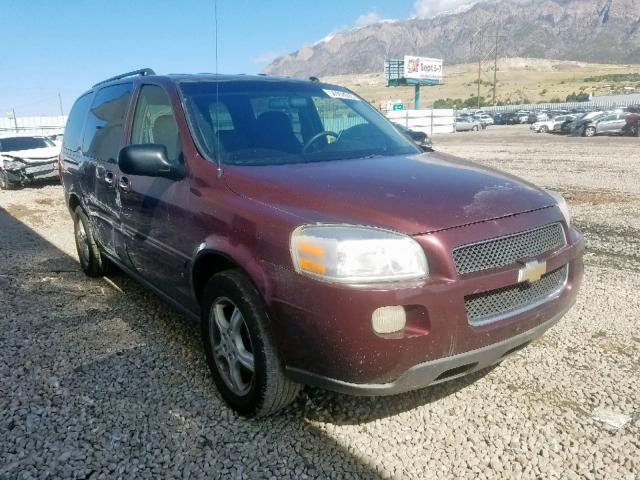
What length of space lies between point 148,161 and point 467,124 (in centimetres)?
4470

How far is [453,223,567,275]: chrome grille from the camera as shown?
225 cm

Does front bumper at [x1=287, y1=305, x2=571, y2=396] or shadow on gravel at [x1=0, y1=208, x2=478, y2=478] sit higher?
front bumper at [x1=287, y1=305, x2=571, y2=396]

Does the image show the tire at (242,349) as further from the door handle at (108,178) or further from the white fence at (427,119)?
the white fence at (427,119)

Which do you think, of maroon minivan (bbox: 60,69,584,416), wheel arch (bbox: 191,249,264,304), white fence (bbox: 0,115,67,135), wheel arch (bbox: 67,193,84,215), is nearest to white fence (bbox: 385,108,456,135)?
white fence (bbox: 0,115,67,135)

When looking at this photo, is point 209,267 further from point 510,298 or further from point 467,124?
point 467,124

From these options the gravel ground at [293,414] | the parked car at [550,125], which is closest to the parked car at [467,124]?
the parked car at [550,125]

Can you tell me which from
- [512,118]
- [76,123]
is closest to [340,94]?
[76,123]

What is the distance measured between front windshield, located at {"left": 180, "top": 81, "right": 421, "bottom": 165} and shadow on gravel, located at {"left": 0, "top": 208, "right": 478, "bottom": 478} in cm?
138

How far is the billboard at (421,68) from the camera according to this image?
175ft

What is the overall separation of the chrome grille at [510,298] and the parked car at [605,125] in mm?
30457

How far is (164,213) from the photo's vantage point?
3145 mm

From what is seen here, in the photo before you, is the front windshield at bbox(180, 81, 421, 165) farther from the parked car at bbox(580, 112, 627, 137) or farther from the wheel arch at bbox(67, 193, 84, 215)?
the parked car at bbox(580, 112, 627, 137)

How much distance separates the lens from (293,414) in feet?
9.21

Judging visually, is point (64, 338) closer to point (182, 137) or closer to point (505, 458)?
point (182, 137)
